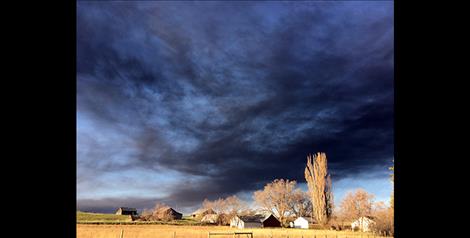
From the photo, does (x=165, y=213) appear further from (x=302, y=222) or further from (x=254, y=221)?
(x=302, y=222)

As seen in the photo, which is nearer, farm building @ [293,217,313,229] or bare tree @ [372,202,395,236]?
bare tree @ [372,202,395,236]

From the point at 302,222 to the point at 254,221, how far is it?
19.0 ft

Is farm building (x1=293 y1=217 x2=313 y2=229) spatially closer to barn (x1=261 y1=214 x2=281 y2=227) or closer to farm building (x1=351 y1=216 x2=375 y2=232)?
barn (x1=261 y1=214 x2=281 y2=227)

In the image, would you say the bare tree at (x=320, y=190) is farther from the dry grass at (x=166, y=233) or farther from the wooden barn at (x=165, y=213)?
the wooden barn at (x=165, y=213)

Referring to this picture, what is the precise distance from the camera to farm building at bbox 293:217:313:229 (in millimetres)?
43281

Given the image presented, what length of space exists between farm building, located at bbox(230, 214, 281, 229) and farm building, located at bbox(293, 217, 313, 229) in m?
2.63

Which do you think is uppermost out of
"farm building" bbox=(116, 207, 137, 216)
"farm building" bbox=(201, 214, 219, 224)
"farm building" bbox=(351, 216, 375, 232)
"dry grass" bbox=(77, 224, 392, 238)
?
Result: "dry grass" bbox=(77, 224, 392, 238)

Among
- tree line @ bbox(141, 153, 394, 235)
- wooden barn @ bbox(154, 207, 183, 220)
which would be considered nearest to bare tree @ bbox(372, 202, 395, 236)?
tree line @ bbox(141, 153, 394, 235)

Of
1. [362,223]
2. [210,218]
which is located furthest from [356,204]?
[210,218]

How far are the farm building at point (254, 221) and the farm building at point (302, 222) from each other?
8.62 ft
